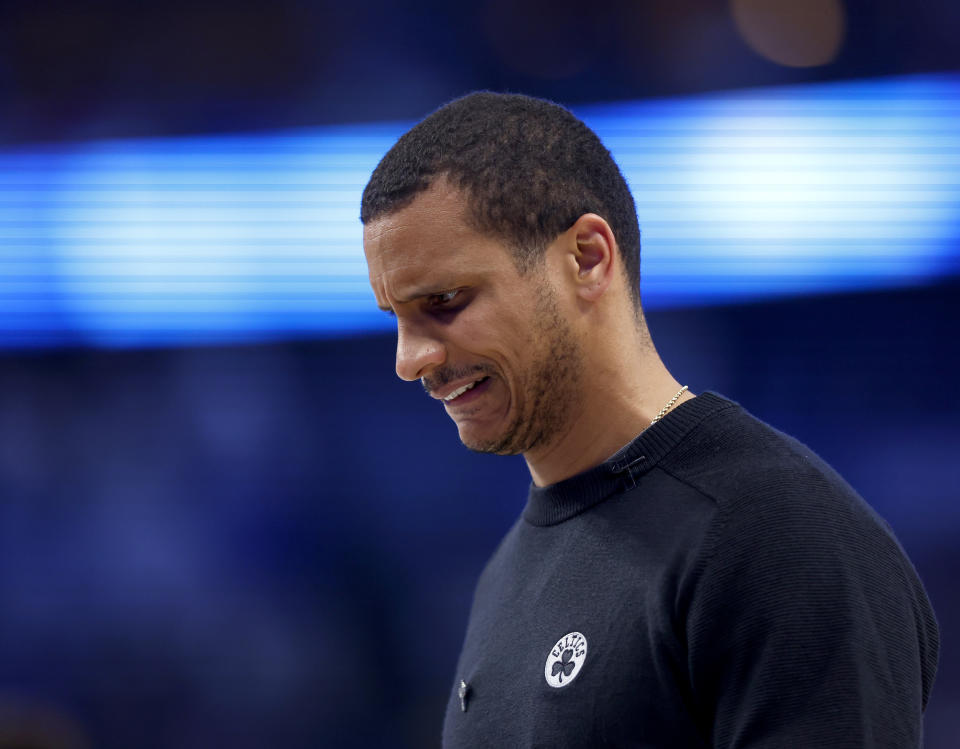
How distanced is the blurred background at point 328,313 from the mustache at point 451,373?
1969 mm

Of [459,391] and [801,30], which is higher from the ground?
[801,30]

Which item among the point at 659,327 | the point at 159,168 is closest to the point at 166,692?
the point at 159,168

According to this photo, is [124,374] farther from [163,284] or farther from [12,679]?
[12,679]

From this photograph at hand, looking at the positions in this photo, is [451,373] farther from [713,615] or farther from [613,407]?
[713,615]

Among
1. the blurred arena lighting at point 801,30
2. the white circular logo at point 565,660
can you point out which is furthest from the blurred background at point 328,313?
the white circular logo at point 565,660

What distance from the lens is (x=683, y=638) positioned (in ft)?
3.05

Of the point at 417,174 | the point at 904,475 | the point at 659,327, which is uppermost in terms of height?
the point at 417,174

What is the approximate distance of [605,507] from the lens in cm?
114

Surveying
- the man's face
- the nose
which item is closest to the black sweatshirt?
the man's face

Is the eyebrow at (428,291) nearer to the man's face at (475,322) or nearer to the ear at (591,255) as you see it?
the man's face at (475,322)

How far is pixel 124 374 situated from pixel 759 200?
7.16 feet

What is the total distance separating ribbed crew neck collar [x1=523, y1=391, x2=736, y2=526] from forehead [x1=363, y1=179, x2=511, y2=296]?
26 cm

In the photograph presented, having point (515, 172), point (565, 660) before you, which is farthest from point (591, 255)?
point (565, 660)

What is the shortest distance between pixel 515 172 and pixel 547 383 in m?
0.25
